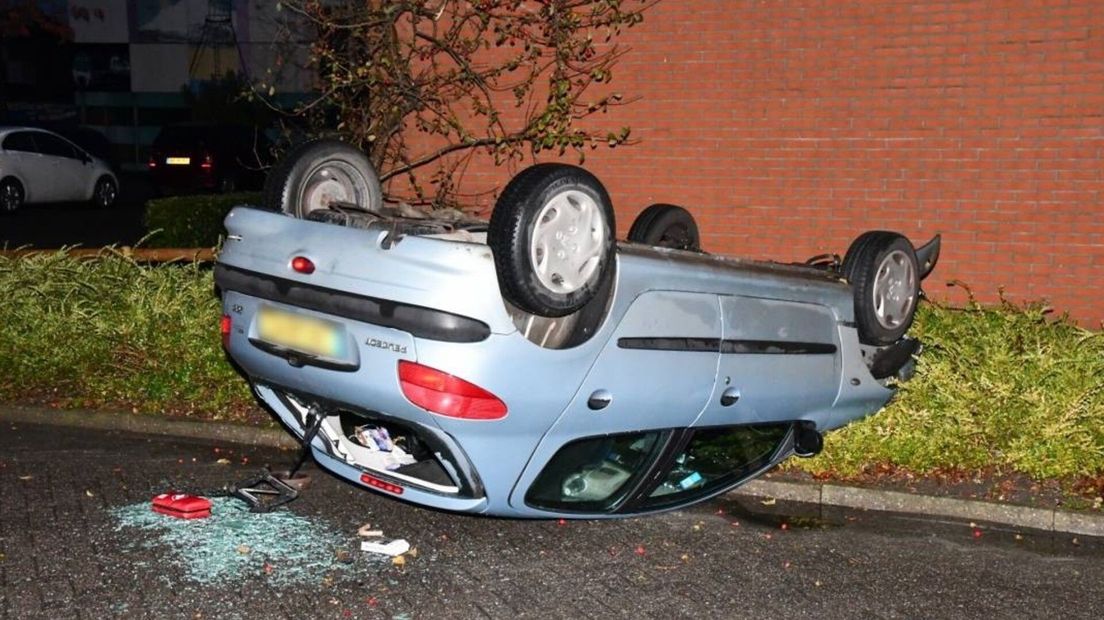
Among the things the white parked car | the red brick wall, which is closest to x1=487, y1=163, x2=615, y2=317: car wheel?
the red brick wall

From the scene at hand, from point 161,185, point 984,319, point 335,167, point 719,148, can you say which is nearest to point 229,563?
point 335,167

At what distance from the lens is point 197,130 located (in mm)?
26062

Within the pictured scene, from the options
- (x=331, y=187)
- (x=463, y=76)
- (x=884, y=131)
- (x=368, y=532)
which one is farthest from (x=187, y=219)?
(x=368, y=532)

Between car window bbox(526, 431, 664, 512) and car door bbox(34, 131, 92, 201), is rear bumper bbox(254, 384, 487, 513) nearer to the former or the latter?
car window bbox(526, 431, 664, 512)

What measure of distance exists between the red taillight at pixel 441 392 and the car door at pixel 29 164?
1924 cm

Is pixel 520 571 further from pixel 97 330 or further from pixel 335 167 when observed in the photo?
pixel 97 330

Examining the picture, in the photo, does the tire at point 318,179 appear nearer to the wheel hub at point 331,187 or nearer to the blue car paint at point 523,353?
the wheel hub at point 331,187

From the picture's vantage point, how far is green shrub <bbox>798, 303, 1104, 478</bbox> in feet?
22.1

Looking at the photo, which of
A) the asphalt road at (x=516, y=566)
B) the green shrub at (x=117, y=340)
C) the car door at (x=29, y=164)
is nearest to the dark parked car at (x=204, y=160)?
the car door at (x=29, y=164)

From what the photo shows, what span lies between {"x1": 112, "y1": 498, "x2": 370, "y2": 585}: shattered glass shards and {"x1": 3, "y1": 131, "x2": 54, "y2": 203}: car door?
17814 millimetres

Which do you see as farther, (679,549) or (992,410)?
(992,410)

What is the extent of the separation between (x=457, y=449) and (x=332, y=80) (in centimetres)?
706

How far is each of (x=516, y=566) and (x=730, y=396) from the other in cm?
128

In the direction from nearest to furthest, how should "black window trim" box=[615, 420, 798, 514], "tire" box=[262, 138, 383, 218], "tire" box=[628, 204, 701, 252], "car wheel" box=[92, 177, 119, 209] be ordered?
1. "black window trim" box=[615, 420, 798, 514]
2. "tire" box=[262, 138, 383, 218]
3. "tire" box=[628, 204, 701, 252]
4. "car wheel" box=[92, 177, 119, 209]
